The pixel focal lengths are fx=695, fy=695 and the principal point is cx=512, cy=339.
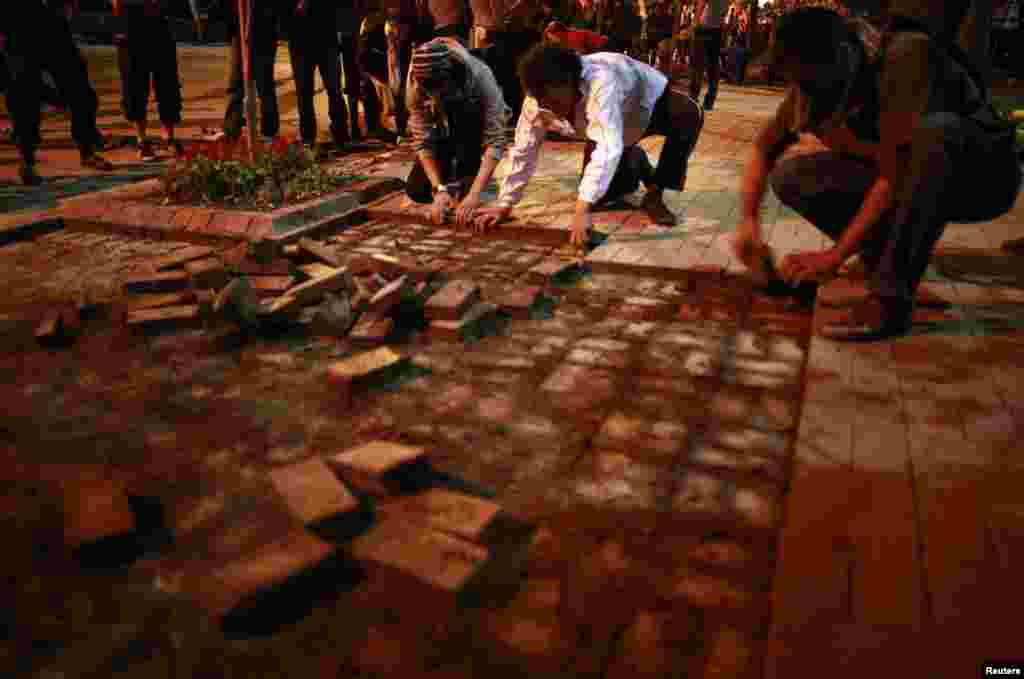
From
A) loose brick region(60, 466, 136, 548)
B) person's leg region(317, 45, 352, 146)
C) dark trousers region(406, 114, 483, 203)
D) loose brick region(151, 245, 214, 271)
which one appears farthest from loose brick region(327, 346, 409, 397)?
person's leg region(317, 45, 352, 146)

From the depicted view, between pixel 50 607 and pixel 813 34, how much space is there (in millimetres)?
2833

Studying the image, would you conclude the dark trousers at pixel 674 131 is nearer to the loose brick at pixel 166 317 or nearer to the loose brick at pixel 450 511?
the loose brick at pixel 166 317

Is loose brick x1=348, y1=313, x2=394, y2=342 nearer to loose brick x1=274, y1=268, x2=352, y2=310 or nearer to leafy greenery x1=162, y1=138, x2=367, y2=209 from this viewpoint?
loose brick x1=274, y1=268, x2=352, y2=310

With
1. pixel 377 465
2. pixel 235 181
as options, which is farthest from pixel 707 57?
pixel 377 465

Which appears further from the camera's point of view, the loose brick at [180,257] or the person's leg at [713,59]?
the person's leg at [713,59]

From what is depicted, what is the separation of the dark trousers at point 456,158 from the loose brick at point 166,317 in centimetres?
230

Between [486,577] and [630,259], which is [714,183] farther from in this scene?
[486,577]

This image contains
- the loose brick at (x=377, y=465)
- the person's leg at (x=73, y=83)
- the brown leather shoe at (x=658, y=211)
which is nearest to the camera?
the loose brick at (x=377, y=465)

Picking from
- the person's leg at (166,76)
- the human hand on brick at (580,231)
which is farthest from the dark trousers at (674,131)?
the person's leg at (166,76)

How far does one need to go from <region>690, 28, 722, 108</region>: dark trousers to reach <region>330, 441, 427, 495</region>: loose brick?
8.87 meters

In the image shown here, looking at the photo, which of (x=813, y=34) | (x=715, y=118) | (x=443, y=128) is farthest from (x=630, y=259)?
(x=715, y=118)

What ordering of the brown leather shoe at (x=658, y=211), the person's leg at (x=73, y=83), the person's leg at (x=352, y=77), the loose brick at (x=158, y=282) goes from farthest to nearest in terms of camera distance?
the person's leg at (x=352, y=77) < the person's leg at (x=73, y=83) < the brown leather shoe at (x=658, y=211) < the loose brick at (x=158, y=282)

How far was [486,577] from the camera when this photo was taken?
1629 mm

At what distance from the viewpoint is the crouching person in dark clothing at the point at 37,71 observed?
18.2 ft
